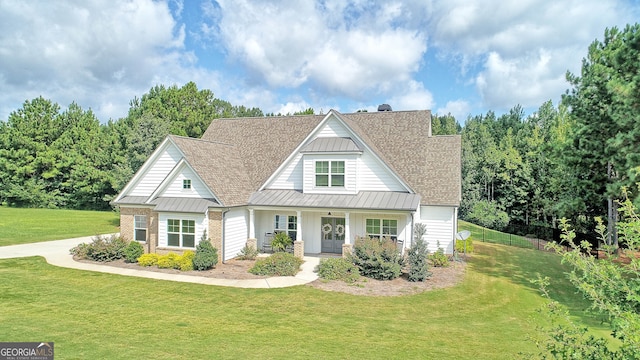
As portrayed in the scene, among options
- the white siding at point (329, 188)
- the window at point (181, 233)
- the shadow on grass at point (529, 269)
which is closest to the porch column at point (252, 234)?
the window at point (181, 233)

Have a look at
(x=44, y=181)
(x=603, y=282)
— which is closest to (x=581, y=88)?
Answer: (x=603, y=282)

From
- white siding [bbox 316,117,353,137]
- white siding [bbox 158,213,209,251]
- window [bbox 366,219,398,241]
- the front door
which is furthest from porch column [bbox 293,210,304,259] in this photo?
white siding [bbox 316,117,353,137]

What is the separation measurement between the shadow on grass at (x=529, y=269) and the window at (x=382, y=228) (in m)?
4.32

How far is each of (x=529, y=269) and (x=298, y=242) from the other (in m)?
11.9

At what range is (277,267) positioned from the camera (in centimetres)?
1766

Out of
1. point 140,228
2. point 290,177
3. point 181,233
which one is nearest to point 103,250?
point 140,228

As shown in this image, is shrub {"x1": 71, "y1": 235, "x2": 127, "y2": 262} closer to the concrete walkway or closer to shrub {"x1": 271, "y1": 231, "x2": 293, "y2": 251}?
the concrete walkway

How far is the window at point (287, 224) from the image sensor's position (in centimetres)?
2275

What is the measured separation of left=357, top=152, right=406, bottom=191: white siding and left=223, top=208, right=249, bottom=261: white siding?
257 inches

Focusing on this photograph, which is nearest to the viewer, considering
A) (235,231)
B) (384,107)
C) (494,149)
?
(235,231)

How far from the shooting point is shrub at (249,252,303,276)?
17531 millimetres

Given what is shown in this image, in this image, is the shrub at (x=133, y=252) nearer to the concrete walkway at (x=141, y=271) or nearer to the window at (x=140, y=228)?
the concrete walkway at (x=141, y=271)

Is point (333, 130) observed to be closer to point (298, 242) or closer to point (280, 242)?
point (298, 242)

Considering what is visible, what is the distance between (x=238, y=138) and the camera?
2712cm
